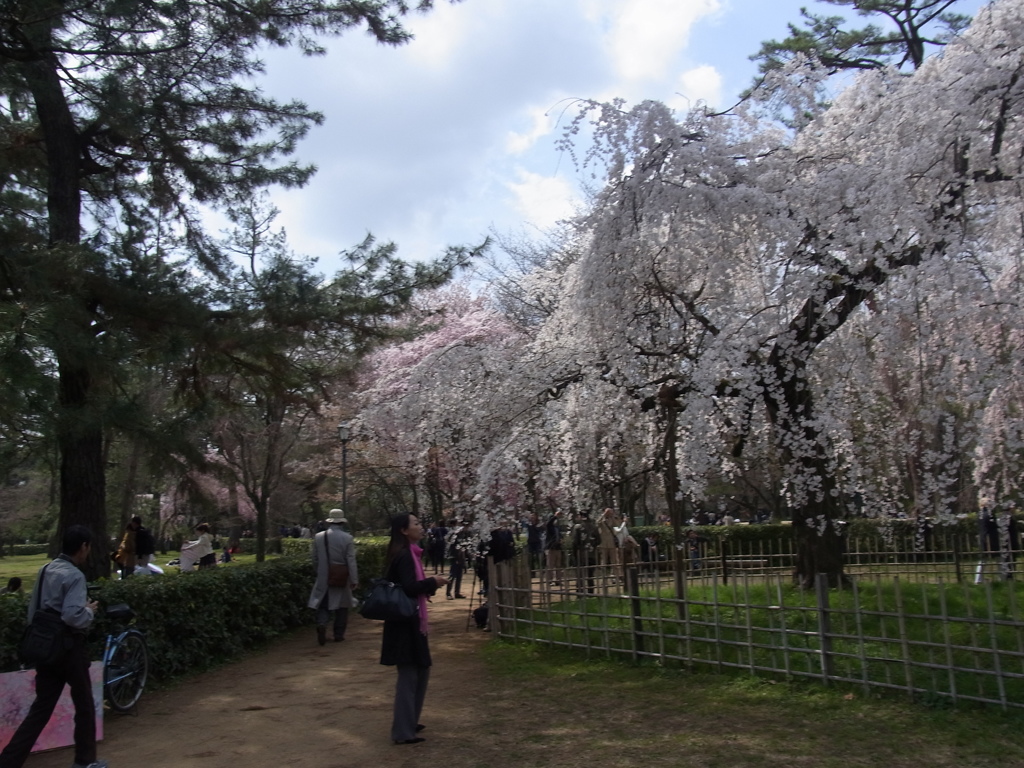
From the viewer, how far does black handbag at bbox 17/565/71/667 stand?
4.75 meters

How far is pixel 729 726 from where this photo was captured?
18.6ft

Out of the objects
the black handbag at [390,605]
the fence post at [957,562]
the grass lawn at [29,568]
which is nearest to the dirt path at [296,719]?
the black handbag at [390,605]

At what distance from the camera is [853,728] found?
5.41 metres

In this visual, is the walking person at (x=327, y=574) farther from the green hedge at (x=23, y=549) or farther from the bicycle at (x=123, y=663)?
the green hedge at (x=23, y=549)

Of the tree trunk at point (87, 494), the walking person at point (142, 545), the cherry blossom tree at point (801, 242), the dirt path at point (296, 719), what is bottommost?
the dirt path at point (296, 719)

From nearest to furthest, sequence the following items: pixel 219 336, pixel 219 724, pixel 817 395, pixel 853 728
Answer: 1. pixel 853 728
2. pixel 219 724
3. pixel 817 395
4. pixel 219 336

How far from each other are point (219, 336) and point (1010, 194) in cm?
814

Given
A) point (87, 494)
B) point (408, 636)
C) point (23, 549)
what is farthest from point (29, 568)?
point (408, 636)

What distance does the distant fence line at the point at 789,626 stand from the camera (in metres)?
5.70

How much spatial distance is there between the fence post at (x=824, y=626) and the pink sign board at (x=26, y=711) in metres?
5.05

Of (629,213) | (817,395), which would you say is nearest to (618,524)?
(817,395)

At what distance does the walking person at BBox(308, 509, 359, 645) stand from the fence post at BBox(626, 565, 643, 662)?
3834mm

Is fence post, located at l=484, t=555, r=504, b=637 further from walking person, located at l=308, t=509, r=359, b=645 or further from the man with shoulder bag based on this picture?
the man with shoulder bag

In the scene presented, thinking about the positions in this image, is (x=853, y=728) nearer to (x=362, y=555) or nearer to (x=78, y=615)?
(x=78, y=615)
